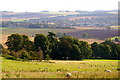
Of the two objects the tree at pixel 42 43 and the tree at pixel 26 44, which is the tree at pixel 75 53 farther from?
the tree at pixel 26 44

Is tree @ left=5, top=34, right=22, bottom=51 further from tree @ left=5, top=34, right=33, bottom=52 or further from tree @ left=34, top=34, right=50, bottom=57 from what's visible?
tree @ left=34, top=34, right=50, bottom=57

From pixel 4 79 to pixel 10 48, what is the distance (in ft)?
129

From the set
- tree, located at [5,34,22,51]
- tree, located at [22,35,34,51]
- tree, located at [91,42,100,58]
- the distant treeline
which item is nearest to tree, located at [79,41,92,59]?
the distant treeline

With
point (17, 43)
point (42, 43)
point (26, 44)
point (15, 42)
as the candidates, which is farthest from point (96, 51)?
point (15, 42)

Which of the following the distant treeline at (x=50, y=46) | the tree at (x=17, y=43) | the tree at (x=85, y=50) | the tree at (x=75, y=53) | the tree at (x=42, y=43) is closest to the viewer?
the tree at (x=42, y=43)

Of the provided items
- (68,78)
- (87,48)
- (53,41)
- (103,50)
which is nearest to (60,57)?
(53,41)

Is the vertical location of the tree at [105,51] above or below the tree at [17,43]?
below

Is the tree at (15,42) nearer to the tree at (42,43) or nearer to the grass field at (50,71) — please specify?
the tree at (42,43)

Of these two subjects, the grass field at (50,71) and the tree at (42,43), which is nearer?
the grass field at (50,71)

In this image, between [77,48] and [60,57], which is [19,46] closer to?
[60,57]

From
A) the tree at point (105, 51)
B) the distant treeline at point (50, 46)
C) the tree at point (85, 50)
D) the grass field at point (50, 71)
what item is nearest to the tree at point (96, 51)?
the tree at point (105, 51)

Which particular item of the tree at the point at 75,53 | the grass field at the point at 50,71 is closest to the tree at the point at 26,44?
the tree at the point at 75,53

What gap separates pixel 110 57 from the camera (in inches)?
2483

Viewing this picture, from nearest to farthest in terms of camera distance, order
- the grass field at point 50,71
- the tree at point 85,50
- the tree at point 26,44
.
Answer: the grass field at point 50,71 → the tree at point 26,44 → the tree at point 85,50
